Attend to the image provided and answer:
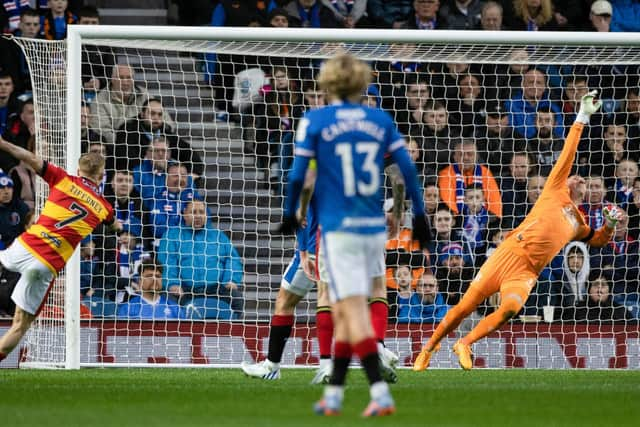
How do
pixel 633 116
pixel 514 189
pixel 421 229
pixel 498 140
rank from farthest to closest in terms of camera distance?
pixel 633 116 → pixel 498 140 → pixel 514 189 → pixel 421 229

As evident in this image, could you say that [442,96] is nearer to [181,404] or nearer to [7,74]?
[7,74]

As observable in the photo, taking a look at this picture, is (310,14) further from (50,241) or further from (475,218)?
(50,241)

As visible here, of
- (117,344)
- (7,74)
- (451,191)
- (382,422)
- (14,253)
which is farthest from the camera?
(7,74)

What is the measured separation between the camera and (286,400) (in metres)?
7.71

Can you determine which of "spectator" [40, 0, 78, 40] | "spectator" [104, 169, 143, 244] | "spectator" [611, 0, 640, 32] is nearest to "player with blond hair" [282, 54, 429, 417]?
"spectator" [104, 169, 143, 244]

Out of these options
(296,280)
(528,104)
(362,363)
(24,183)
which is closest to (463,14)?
(528,104)

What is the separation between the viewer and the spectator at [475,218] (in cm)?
1300

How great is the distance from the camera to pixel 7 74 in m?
14.0

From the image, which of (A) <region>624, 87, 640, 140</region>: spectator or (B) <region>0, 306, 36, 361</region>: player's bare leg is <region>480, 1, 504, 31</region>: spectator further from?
(B) <region>0, 306, 36, 361</region>: player's bare leg

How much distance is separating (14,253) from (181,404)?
344 cm

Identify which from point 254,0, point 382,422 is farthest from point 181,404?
point 254,0

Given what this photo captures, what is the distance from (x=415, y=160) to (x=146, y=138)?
9.40ft

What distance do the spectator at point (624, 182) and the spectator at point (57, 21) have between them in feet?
21.1

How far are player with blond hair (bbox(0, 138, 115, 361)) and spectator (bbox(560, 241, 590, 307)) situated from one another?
5196 millimetres
